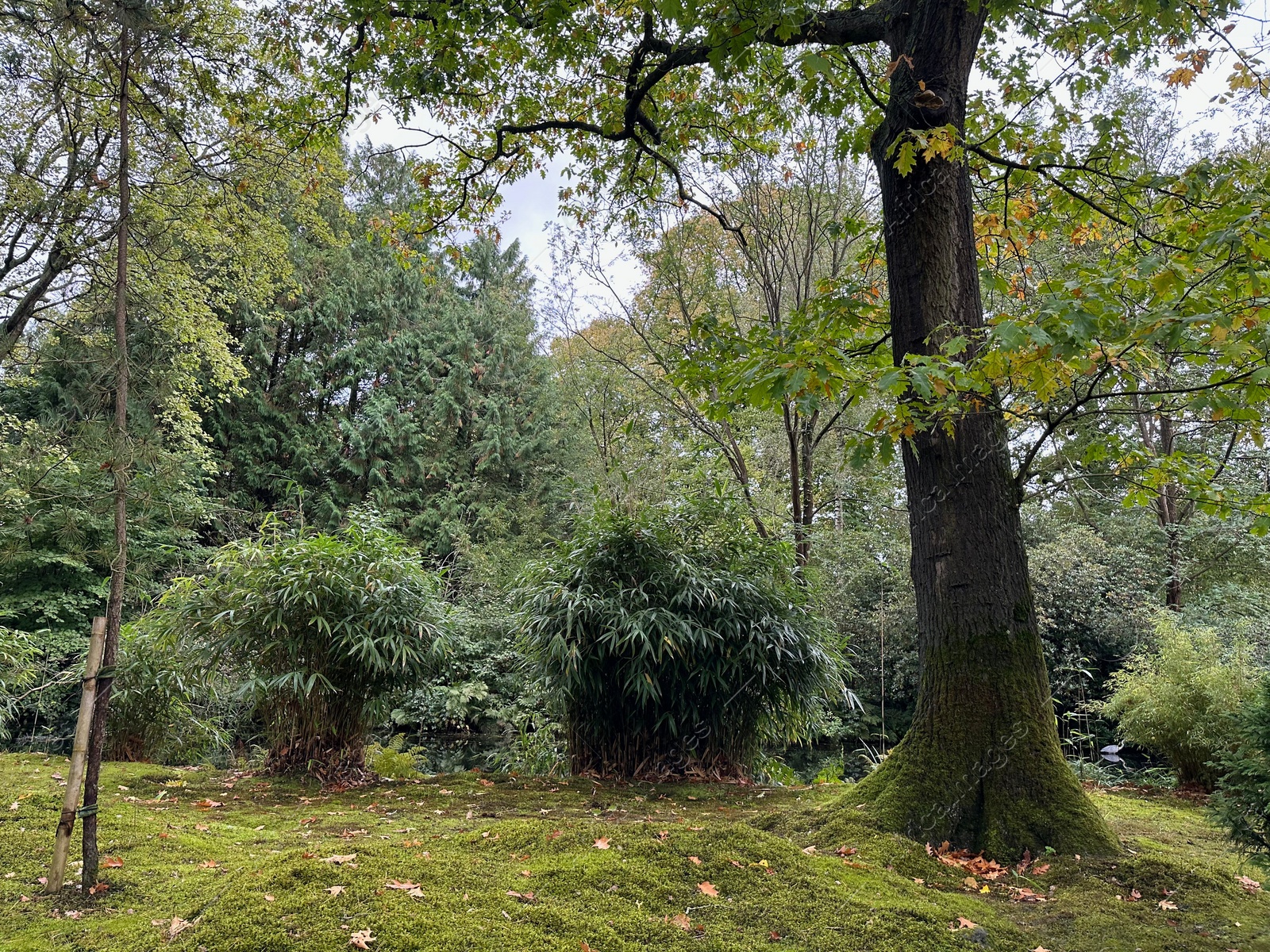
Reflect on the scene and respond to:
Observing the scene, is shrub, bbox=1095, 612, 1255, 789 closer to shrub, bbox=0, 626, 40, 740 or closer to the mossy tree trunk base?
the mossy tree trunk base

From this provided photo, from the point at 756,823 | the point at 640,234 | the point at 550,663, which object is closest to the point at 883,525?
the point at 640,234

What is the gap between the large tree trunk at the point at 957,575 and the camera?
2.81 metres

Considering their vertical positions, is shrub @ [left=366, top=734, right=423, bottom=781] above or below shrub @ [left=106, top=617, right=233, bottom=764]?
below

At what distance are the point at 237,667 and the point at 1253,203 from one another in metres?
5.57

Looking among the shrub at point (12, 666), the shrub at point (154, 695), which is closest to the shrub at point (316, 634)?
the shrub at point (154, 695)

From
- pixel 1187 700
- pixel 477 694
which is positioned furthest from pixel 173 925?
pixel 477 694

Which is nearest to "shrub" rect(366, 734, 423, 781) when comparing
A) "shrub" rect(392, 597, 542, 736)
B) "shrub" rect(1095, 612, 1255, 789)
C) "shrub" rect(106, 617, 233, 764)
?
"shrub" rect(106, 617, 233, 764)

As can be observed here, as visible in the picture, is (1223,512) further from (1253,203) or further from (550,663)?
(550,663)

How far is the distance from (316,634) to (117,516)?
2386mm

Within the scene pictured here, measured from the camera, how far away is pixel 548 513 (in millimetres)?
16828

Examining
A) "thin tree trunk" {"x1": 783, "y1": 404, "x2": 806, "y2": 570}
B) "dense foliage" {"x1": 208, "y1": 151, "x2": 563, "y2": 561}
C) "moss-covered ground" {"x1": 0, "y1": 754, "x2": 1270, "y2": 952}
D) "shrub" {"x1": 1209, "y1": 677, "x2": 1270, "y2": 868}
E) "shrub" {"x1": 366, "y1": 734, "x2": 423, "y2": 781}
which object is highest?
"dense foliage" {"x1": 208, "y1": 151, "x2": 563, "y2": 561}

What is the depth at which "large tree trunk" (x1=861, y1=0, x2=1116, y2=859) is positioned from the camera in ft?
9.22

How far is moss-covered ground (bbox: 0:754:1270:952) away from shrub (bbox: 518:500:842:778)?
1.34 m

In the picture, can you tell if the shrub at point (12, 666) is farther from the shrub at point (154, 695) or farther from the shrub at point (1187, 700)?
the shrub at point (1187, 700)
